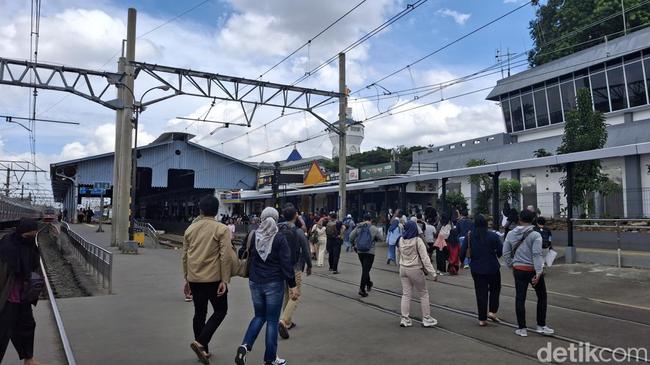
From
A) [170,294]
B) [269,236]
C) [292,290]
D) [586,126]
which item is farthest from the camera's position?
[586,126]

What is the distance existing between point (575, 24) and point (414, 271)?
38491mm

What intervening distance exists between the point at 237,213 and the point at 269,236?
147 ft

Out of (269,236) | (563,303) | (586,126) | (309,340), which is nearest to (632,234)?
(586,126)

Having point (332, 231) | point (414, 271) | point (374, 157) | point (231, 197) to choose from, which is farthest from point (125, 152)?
point (374, 157)

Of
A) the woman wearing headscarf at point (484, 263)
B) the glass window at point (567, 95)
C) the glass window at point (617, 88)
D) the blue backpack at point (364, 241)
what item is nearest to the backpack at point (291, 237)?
the woman wearing headscarf at point (484, 263)

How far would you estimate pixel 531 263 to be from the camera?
687cm

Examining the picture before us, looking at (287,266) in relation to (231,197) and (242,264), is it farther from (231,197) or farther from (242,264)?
(231,197)

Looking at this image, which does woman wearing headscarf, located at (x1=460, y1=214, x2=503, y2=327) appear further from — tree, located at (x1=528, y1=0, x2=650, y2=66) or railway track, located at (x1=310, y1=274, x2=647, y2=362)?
tree, located at (x1=528, y1=0, x2=650, y2=66)

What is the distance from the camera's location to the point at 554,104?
34.4 meters

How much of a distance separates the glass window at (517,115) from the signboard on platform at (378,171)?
9.94m

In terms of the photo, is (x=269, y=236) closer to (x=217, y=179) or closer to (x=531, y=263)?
(x=531, y=263)

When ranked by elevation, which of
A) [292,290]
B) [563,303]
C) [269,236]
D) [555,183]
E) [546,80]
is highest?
[546,80]

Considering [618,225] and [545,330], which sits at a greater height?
[618,225]

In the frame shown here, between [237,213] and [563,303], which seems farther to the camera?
[237,213]
